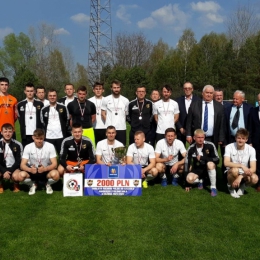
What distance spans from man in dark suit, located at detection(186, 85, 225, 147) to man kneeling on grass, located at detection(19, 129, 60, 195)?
2566mm

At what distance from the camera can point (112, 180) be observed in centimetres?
547

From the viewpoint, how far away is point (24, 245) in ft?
12.0

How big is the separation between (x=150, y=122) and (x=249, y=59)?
102 feet

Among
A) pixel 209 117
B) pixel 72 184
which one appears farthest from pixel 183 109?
pixel 72 184

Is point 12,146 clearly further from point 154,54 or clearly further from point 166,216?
point 154,54

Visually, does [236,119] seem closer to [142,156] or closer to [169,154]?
[169,154]

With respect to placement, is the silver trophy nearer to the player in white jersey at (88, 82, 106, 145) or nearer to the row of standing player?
the row of standing player

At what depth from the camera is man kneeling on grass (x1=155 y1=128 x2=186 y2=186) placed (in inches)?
234

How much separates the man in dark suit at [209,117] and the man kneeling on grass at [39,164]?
8.42ft

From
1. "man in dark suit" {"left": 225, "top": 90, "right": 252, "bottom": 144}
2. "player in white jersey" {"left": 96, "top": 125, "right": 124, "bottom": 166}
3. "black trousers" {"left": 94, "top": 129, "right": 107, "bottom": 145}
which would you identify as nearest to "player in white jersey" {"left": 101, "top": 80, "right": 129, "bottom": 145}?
"player in white jersey" {"left": 96, "top": 125, "right": 124, "bottom": 166}

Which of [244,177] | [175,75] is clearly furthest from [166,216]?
[175,75]

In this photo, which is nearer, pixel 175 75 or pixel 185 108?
pixel 185 108

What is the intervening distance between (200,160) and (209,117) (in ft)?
2.74

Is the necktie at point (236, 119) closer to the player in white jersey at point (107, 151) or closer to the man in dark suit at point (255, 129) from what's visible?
the man in dark suit at point (255, 129)
